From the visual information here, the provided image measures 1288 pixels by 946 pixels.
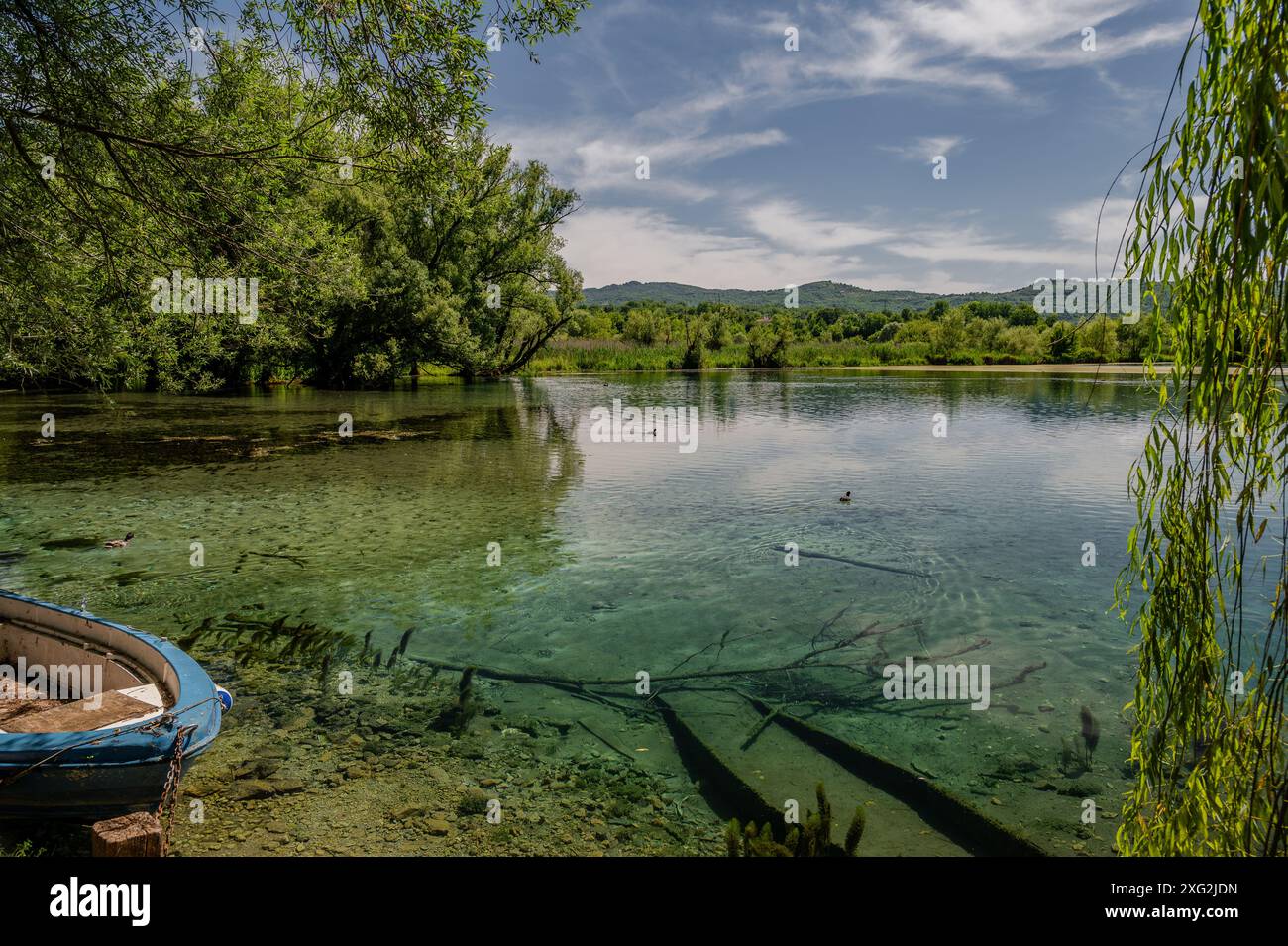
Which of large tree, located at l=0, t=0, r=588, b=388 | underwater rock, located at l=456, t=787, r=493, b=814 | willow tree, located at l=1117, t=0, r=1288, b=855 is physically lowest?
underwater rock, located at l=456, t=787, r=493, b=814

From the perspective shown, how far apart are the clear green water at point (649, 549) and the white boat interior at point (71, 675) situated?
2.13 m

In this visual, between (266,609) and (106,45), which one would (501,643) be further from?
(106,45)

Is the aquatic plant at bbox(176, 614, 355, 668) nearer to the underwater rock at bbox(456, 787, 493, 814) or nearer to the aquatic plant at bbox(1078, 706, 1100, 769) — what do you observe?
the underwater rock at bbox(456, 787, 493, 814)

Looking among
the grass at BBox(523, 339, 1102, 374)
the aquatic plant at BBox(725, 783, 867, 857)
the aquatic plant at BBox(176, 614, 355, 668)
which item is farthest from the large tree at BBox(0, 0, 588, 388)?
the grass at BBox(523, 339, 1102, 374)

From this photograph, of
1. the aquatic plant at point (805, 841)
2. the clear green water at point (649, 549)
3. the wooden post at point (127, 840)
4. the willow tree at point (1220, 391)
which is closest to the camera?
the willow tree at point (1220, 391)

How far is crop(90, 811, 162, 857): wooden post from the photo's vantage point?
4.03m

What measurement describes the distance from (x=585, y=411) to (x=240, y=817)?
31.3 metres

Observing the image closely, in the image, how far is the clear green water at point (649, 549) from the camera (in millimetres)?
8078

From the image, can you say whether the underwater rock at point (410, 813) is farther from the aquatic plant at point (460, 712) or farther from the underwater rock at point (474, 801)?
the aquatic plant at point (460, 712)

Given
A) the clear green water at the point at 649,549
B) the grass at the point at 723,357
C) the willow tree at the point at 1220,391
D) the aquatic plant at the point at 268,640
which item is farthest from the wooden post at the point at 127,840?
the grass at the point at 723,357

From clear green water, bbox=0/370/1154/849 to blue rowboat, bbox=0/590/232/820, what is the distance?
2361 millimetres

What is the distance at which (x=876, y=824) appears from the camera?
5.53 meters

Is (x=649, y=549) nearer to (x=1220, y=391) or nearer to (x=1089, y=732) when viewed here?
(x=1089, y=732)

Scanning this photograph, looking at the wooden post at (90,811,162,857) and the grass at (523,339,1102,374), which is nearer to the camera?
the wooden post at (90,811,162,857)
